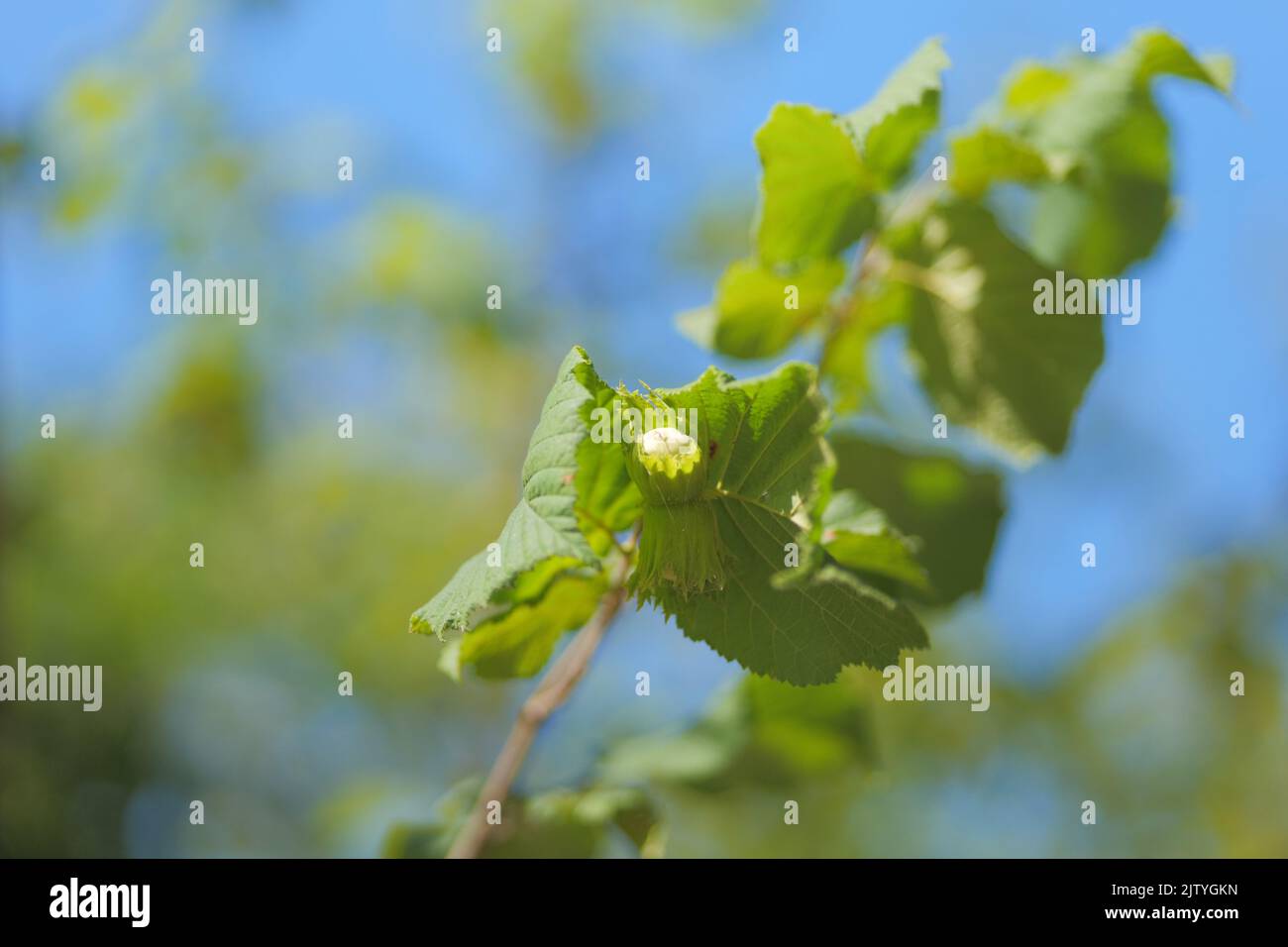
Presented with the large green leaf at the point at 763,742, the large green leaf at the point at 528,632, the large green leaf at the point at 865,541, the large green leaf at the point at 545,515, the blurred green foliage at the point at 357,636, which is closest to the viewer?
the large green leaf at the point at 545,515

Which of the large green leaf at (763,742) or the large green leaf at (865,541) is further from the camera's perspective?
the large green leaf at (763,742)

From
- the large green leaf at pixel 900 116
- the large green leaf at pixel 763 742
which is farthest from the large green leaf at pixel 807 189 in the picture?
the large green leaf at pixel 763 742

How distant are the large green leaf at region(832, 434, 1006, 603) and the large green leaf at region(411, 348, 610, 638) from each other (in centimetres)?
40

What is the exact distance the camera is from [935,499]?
886 millimetres

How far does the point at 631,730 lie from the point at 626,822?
2.15 feet

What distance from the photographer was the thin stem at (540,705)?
709mm

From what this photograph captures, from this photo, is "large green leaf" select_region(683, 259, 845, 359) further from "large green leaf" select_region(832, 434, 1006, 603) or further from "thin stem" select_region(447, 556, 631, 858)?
"thin stem" select_region(447, 556, 631, 858)

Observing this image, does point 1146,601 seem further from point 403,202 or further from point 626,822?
point 626,822

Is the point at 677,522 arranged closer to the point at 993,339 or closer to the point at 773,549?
the point at 773,549

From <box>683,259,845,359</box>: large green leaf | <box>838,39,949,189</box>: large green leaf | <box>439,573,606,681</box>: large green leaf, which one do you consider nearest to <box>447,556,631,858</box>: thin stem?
<box>439,573,606,681</box>: large green leaf

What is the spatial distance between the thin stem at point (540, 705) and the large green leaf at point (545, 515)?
0.17 metres

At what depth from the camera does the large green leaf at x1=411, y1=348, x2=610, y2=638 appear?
48cm

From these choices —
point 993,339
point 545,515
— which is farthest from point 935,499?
point 545,515

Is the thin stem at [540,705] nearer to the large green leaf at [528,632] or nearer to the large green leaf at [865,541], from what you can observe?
the large green leaf at [528,632]
